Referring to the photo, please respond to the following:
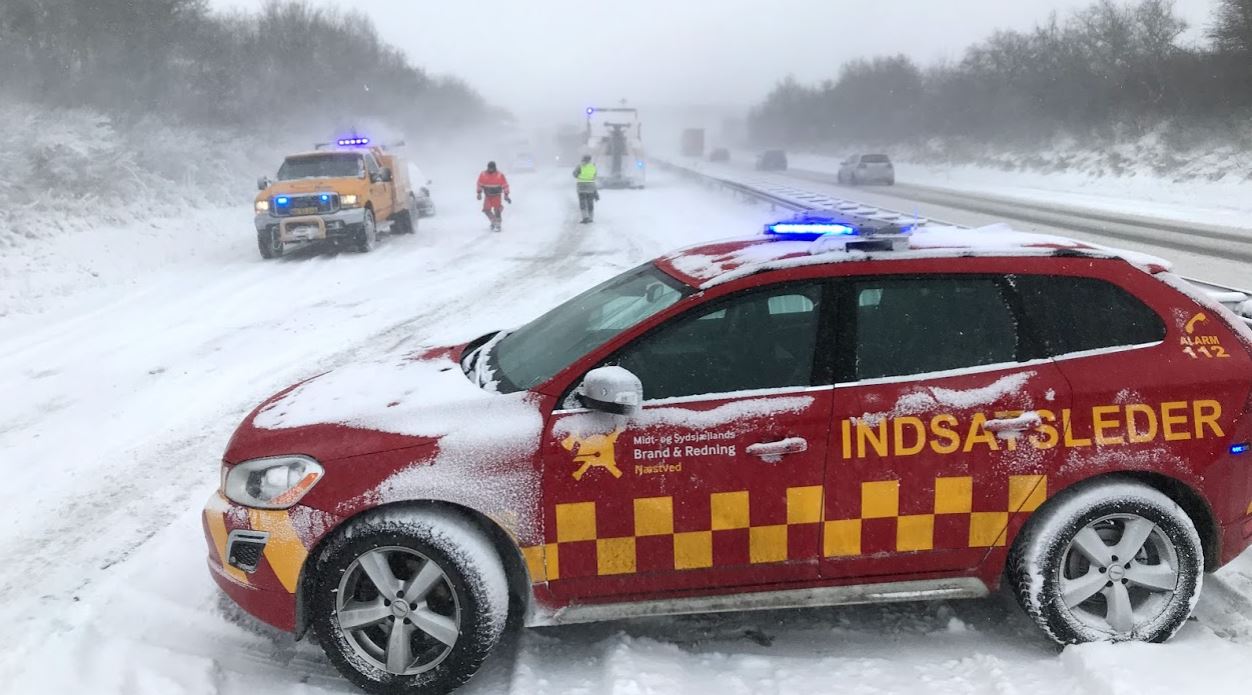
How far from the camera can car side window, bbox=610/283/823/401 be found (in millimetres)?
3201

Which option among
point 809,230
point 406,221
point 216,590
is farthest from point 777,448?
point 406,221

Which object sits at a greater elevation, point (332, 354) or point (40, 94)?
point (40, 94)

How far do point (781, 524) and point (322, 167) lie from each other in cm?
1473

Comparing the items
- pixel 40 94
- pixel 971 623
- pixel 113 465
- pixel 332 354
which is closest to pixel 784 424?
pixel 971 623

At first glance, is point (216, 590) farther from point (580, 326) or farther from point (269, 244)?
point (269, 244)

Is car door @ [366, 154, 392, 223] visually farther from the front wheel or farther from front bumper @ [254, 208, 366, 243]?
the front wheel

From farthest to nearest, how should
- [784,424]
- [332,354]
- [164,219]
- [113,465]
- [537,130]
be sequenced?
[537,130], [164,219], [332,354], [113,465], [784,424]

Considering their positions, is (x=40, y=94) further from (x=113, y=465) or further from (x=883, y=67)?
(x=883, y=67)

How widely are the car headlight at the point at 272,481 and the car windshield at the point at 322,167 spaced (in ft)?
44.8

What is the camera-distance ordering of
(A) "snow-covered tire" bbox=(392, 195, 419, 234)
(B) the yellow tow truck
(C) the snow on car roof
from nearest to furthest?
(C) the snow on car roof
(B) the yellow tow truck
(A) "snow-covered tire" bbox=(392, 195, 419, 234)

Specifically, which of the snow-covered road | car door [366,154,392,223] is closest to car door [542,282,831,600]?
the snow-covered road

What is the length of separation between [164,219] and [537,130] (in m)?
75.0

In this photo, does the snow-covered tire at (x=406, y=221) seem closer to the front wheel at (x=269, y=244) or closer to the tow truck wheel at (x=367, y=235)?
the tow truck wheel at (x=367, y=235)

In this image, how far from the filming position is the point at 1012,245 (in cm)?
354
